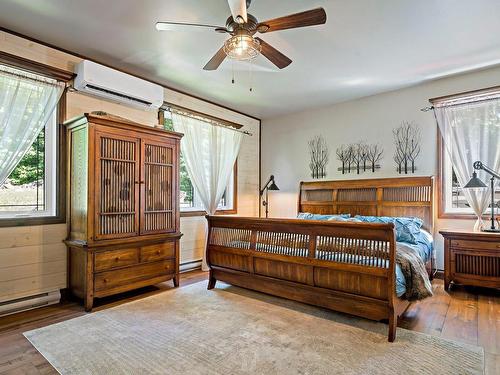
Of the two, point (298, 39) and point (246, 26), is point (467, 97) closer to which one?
point (298, 39)

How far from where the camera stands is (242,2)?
208cm

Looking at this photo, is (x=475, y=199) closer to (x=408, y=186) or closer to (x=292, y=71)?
(x=408, y=186)

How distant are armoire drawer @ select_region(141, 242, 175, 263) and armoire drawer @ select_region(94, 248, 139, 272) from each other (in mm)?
101

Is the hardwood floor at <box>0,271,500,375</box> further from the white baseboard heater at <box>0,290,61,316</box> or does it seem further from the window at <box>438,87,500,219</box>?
the window at <box>438,87,500,219</box>

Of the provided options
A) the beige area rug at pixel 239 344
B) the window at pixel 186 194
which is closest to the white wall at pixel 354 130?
the window at pixel 186 194

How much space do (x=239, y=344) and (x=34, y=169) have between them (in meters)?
2.79

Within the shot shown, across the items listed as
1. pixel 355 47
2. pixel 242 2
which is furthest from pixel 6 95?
pixel 355 47

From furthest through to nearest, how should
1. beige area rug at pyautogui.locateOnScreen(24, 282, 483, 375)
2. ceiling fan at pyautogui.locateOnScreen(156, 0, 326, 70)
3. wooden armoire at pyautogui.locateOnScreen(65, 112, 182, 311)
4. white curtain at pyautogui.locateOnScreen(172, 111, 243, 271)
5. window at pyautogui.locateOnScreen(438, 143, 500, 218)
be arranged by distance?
white curtain at pyautogui.locateOnScreen(172, 111, 243, 271)
window at pyautogui.locateOnScreen(438, 143, 500, 218)
wooden armoire at pyautogui.locateOnScreen(65, 112, 182, 311)
ceiling fan at pyautogui.locateOnScreen(156, 0, 326, 70)
beige area rug at pyautogui.locateOnScreen(24, 282, 483, 375)

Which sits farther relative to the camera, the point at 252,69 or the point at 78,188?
the point at 252,69

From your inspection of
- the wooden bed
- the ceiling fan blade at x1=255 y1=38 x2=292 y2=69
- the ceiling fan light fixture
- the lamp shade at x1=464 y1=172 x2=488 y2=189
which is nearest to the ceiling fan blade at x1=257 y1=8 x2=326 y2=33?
the ceiling fan light fixture

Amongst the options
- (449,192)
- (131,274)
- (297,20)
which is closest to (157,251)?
(131,274)

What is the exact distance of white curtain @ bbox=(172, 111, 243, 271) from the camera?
15.1ft

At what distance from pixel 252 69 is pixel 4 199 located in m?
3.09

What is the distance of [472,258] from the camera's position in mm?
3506
